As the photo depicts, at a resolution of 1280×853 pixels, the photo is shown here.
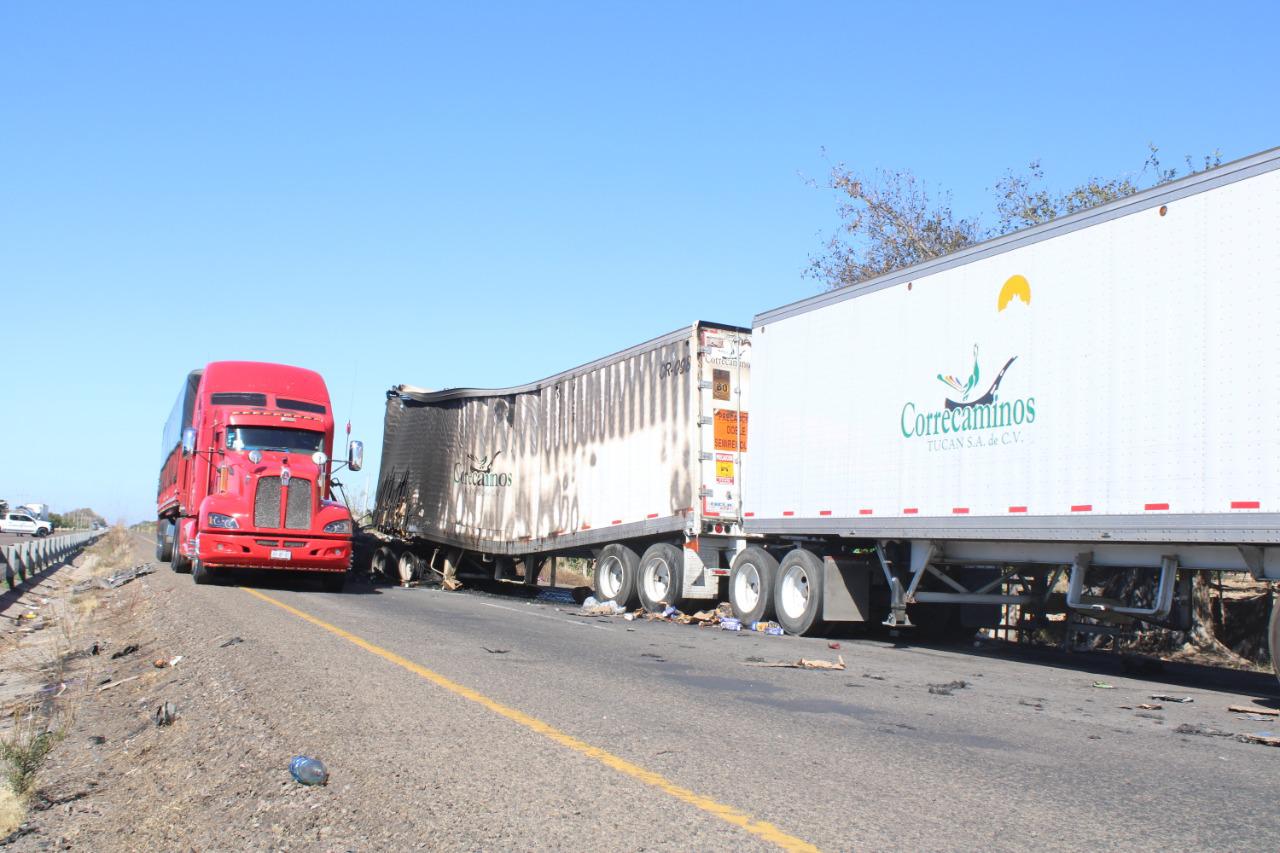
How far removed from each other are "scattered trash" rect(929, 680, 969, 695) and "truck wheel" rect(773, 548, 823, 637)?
4158 millimetres

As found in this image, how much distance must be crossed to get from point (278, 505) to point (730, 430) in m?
7.52

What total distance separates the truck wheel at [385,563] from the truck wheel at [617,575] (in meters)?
8.87

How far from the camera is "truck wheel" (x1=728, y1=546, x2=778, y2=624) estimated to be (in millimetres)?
14953

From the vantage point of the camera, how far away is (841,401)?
45.2 ft

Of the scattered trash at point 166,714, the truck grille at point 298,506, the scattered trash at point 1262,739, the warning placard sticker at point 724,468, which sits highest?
the warning placard sticker at point 724,468

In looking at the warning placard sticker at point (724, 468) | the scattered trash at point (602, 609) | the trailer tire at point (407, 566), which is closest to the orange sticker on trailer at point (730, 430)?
the warning placard sticker at point (724, 468)

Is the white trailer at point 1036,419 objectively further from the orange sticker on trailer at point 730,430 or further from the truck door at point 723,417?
the orange sticker on trailer at point 730,430

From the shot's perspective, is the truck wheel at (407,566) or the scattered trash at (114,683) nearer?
the scattered trash at (114,683)

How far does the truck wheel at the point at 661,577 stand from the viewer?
1647 cm

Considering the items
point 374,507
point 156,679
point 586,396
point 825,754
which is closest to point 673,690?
point 825,754

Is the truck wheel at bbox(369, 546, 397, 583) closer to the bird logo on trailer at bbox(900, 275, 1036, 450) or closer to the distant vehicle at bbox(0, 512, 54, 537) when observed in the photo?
the bird logo on trailer at bbox(900, 275, 1036, 450)

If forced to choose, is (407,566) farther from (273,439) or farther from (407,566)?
(273,439)

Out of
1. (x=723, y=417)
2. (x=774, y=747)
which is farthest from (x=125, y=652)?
(x=723, y=417)

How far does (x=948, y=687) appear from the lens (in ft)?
30.2
